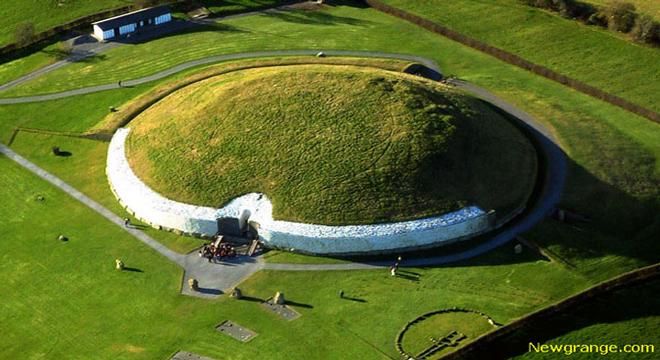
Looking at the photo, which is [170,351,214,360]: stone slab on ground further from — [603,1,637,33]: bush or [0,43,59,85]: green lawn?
[603,1,637,33]: bush

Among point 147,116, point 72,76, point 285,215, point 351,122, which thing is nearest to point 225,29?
point 72,76

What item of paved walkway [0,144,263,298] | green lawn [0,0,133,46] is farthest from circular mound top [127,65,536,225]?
green lawn [0,0,133,46]

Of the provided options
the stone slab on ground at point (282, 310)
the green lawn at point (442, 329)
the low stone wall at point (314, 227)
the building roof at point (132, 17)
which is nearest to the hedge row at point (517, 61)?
the building roof at point (132, 17)

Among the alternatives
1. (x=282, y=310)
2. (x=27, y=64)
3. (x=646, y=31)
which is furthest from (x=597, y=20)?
(x=27, y=64)

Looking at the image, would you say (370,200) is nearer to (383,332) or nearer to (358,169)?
(358,169)

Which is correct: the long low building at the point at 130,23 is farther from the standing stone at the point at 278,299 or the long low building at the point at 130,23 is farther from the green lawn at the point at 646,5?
the standing stone at the point at 278,299

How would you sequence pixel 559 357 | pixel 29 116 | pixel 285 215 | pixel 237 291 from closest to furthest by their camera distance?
1. pixel 559 357
2. pixel 237 291
3. pixel 285 215
4. pixel 29 116
